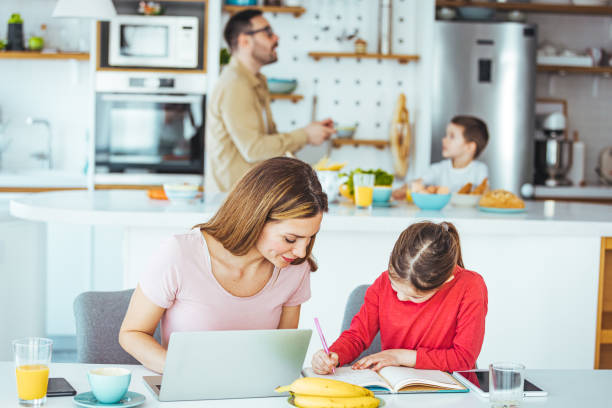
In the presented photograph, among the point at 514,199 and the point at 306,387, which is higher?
the point at 514,199

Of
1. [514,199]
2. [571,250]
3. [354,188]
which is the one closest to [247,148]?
[354,188]

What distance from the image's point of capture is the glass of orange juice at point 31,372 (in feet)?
3.96

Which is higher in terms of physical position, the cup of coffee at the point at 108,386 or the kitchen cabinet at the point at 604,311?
the cup of coffee at the point at 108,386

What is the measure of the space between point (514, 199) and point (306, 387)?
186cm

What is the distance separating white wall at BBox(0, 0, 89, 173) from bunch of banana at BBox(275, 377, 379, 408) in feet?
12.7

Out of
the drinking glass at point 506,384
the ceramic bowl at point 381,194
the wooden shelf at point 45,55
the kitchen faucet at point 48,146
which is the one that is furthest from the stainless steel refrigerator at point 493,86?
the drinking glass at point 506,384

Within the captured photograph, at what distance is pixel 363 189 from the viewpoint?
2842mm

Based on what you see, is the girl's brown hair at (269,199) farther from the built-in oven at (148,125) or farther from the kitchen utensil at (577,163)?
the kitchen utensil at (577,163)

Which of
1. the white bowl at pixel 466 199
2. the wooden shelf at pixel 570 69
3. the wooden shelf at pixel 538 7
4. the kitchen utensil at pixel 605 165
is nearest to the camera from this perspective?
the white bowl at pixel 466 199

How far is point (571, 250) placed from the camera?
2727mm

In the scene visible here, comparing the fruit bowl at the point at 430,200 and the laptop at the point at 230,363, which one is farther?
the fruit bowl at the point at 430,200

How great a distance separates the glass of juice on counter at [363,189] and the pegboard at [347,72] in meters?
1.88

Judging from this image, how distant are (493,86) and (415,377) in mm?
3413

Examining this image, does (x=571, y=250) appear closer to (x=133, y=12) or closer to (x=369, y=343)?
(x=369, y=343)
